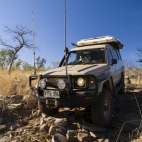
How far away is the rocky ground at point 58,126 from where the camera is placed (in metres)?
2.92

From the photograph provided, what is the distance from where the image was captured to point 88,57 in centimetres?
443

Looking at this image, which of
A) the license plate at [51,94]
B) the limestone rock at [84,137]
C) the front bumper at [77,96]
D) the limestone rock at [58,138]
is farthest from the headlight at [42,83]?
the limestone rock at [84,137]

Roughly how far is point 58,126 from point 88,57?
2.17 meters

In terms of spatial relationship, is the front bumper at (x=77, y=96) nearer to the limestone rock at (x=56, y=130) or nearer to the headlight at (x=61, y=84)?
the headlight at (x=61, y=84)

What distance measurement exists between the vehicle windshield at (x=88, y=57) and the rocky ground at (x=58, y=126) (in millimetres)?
1427

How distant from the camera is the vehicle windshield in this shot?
168 inches

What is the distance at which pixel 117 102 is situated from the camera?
5.33 m

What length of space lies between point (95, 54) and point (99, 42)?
0.93 metres

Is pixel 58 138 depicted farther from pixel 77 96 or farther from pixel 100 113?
pixel 100 113

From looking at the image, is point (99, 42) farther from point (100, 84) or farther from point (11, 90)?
point (11, 90)

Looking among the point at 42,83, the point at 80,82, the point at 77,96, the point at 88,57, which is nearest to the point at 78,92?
the point at 77,96

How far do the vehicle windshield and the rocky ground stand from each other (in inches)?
56.2

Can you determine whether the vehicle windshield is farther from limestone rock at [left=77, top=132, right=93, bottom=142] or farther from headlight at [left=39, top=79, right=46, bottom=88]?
limestone rock at [left=77, top=132, right=93, bottom=142]

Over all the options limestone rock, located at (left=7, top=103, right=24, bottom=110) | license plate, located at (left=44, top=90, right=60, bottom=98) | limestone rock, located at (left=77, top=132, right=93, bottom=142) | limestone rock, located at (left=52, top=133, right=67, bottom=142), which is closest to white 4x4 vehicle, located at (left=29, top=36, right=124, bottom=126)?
license plate, located at (left=44, top=90, right=60, bottom=98)
